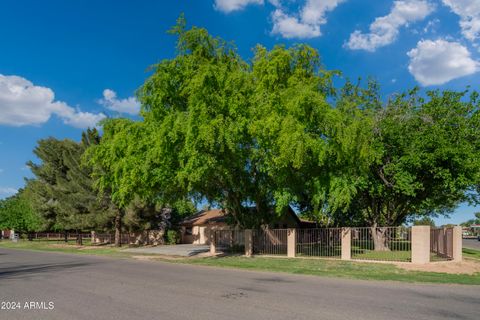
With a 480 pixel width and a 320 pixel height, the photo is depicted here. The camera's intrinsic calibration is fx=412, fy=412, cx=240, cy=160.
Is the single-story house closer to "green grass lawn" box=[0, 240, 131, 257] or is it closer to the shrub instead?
the shrub

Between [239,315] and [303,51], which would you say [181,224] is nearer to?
[303,51]

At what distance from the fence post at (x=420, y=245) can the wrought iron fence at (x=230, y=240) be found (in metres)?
10.9

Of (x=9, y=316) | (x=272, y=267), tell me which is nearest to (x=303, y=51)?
(x=272, y=267)

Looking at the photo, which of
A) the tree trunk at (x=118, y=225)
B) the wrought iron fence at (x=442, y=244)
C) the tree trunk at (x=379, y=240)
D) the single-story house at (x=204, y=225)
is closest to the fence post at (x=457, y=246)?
the wrought iron fence at (x=442, y=244)

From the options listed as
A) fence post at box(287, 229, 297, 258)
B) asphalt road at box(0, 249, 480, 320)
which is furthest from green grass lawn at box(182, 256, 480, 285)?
asphalt road at box(0, 249, 480, 320)

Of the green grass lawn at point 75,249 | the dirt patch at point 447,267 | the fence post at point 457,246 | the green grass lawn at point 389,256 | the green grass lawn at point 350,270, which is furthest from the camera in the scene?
the green grass lawn at point 75,249

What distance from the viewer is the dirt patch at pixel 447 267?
1673 centimetres

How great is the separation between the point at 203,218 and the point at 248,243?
2542 cm

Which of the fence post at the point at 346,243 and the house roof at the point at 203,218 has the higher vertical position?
the fence post at the point at 346,243

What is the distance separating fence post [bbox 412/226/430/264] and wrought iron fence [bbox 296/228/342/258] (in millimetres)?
3813

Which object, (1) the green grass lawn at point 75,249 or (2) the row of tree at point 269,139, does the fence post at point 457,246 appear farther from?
(1) the green grass lawn at point 75,249

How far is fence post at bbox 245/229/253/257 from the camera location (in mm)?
24575

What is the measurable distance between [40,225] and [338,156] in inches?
1684

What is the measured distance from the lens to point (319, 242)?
73.6ft
